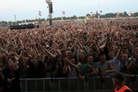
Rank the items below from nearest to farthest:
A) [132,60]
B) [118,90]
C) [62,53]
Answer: [118,90], [132,60], [62,53]

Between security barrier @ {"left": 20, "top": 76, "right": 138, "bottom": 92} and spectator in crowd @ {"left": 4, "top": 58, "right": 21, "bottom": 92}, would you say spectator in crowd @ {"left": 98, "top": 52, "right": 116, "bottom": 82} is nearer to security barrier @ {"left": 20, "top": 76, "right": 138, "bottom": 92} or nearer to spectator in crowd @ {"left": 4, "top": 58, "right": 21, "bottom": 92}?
security barrier @ {"left": 20, "top": 76, "right": 138, "bottom": 92}

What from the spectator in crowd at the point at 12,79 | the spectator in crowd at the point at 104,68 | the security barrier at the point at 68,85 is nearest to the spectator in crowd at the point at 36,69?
the security barrier at the point at 68,85

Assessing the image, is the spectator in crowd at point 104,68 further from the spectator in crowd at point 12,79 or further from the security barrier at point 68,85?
the spectator in crowd at point 12,79

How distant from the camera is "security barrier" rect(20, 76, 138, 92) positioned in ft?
29.2

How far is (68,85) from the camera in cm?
912

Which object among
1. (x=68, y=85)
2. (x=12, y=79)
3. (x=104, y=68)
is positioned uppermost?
(x=104, y=68)

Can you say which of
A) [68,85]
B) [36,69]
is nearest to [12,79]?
[36,69]

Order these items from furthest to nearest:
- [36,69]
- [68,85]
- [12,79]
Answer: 1. [36,69]
2. [68,85]
3. [12,79]

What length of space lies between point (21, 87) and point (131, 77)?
2.85 metres

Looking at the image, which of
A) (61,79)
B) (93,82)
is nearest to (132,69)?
(93,82)

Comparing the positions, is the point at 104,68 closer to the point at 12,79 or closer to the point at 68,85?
the point at 68,85

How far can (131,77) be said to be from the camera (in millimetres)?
8797

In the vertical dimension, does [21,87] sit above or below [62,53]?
below

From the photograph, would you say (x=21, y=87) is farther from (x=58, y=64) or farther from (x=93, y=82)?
(x=93, y=82)
